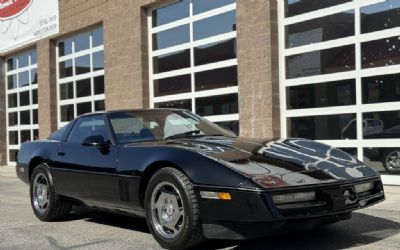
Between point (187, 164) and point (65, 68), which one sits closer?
point (187, 164)

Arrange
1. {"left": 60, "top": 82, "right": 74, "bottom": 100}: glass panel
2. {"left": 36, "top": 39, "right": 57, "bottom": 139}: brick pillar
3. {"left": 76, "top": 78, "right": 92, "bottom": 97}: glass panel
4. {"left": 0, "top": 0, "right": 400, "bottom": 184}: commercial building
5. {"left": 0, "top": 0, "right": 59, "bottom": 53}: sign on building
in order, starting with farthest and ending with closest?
1. {"left": 0, "top": 0, "right": 59, "bottom": 53}: sign on building
2. {"left": 36, "top": 39, "right": 57, "bottom": 139}: brick pillar
3. {"left": 60, "top": 82, "right": 74, "bottom": 100}: glass panel
4. {"left": 76, "top": 78, "right": 92, "bottom": 97}: glass panel
5. {"left": 0, "top": 0, "right": 400, "bottom": 184}: commercial building

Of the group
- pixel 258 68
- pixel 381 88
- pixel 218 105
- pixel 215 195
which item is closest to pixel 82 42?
pixel 218 105

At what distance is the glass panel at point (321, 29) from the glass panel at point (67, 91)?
8.09m

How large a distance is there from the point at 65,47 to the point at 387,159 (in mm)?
10877

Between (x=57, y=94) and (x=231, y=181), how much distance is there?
13.6 m

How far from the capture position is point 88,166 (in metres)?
5.94

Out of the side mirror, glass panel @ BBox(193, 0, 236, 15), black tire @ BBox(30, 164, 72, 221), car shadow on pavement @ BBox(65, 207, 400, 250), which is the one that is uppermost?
glass panel @ BBox(193, 0, 236, 15)

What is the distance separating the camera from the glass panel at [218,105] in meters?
11.5

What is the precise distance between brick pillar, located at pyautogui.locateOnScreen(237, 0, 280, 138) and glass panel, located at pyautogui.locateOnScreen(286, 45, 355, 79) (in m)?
0.31

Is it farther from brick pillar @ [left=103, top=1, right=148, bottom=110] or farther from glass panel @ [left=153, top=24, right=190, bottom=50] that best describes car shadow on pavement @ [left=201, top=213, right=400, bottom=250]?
brick pillar @ [left=103, top=1, right=148, bottom=110]

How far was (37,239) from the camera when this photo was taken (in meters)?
5.82

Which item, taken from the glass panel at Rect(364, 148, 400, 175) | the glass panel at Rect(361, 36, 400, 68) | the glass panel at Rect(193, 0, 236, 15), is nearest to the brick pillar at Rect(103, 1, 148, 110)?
the glass panel at Rect(193, 0, 236, 15)

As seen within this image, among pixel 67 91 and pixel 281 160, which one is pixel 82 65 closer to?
pixel 67 91

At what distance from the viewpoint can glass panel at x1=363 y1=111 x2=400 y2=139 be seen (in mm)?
8992
